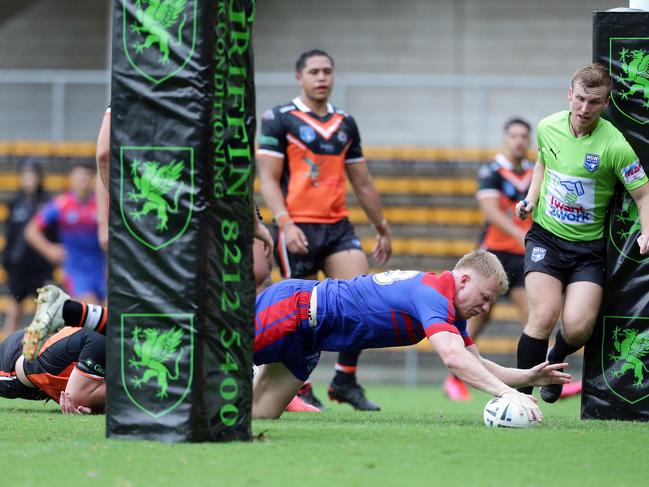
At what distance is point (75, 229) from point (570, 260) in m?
8.16

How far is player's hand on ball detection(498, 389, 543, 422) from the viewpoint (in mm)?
6416

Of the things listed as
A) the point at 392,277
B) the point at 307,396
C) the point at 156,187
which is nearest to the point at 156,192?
the point at 156,187

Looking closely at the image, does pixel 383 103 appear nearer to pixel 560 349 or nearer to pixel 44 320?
pixel 560 349

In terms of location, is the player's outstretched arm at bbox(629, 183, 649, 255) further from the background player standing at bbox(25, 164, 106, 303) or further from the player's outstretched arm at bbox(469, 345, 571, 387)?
the background player standing at bbox(25, 164, 106, 303)

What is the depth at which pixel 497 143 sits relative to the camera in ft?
58.4

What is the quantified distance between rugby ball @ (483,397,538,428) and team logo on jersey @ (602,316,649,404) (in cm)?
120

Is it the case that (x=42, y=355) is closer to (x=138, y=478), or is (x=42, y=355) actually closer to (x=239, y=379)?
(x=239, y=379)

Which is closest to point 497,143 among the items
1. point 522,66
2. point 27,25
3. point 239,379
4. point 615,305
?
point 522,66

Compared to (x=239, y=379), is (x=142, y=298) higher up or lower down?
higher up

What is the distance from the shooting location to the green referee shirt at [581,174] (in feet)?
24.1

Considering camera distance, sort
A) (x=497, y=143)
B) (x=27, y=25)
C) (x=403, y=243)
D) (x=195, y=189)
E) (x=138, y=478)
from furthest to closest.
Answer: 1. (x=27, y=25)
2. (x=497, y=143)
3. (x=403, y=243)
4. (x=195, y=189)
5. (x=138, y=478)

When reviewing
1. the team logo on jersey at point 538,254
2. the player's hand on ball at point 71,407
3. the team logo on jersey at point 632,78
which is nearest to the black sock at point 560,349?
the team logo on jersey at point 538,254

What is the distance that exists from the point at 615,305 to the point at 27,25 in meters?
13.7

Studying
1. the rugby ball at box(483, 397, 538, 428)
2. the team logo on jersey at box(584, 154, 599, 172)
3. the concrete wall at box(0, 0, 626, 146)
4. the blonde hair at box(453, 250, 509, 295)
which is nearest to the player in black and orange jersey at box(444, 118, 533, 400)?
the team logo on jersey at box(584, 154, 599, 172)
